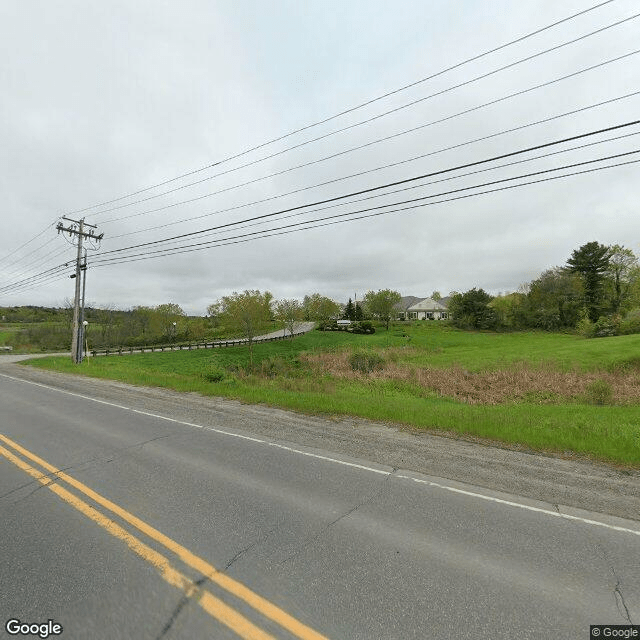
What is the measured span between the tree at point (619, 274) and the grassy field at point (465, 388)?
4533 centimetres

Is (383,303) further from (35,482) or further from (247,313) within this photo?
(35,482)

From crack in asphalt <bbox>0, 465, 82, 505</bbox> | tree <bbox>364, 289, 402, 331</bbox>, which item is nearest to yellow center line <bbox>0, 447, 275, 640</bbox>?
crack in asphalt <bbox>0, 465, 82, 505</bbox>

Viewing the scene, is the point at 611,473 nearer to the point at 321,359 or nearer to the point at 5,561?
the point at 5,561

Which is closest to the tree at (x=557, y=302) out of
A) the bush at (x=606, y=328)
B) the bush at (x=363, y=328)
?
the bush at (x=606, y=328)

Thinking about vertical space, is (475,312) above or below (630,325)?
above

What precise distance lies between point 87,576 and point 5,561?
3.47ft

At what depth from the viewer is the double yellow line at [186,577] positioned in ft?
9.06

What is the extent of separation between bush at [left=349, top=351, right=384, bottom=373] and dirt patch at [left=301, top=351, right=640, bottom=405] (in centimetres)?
69

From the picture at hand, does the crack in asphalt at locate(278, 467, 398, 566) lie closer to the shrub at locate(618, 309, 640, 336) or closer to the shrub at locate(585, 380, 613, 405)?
the shrub at locate(585, 380, 613, 405)

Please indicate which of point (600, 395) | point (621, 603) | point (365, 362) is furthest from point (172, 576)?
point (365, 362)

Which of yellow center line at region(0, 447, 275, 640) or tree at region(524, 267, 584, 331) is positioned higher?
tree at region(524, 267, 584, 331)

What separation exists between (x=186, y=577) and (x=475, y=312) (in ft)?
252

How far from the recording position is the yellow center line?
275 centimetres

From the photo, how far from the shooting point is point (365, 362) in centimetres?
2934
